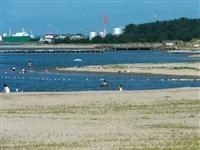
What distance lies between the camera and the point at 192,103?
3109 cm

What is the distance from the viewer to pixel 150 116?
25734mm

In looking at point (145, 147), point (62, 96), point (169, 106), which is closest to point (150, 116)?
point (169, 106)

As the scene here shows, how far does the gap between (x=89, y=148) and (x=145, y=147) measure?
1517mm

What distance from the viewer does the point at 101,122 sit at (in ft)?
78.4

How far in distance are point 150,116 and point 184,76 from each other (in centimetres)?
3494

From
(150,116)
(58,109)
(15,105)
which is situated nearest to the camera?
(150,116)

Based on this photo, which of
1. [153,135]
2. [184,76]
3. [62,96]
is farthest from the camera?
[184,76]

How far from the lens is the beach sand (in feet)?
61.2

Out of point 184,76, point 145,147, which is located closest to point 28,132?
point 145,147

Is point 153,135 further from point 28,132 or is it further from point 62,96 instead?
point 62,96

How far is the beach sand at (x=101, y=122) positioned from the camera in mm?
18656

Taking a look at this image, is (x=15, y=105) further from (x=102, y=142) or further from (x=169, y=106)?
(x=102, y=142)

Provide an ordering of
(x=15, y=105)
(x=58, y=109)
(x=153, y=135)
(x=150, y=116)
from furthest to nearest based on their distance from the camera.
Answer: (x=15, y=105)
(x=58, y=109)
(x=150, y=116)
(x=153, y=135)

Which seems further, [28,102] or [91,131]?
[28,102]
